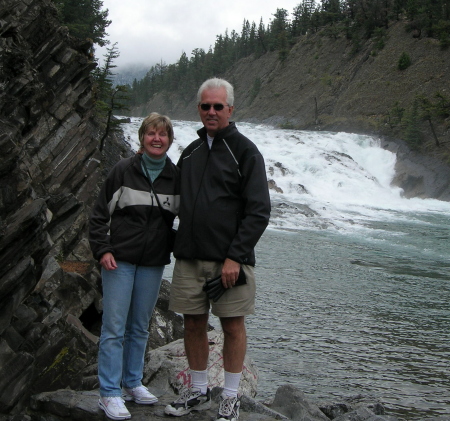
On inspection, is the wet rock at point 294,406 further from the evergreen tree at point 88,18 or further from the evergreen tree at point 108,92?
the evergreen tree at point 88,18

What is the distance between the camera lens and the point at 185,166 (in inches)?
193

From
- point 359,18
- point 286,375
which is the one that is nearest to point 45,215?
point 286,375

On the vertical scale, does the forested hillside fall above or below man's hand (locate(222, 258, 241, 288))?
above

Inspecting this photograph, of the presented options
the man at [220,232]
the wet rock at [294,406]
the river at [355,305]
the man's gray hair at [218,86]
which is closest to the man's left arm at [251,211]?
the man at [220,232]

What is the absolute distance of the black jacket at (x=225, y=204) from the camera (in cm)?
457

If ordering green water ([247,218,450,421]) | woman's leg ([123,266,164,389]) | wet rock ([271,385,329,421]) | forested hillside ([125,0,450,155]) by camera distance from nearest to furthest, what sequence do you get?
woman's leg ([123,266,164,389])
wet rock ([271,385,329,421])
green water ([247,218,450,421])
forested hillside ([125,0,450,155])

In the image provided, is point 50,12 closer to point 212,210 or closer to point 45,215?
point 45,215

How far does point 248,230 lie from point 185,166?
836 mm

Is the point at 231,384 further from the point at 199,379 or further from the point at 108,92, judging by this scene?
the point at 108,92

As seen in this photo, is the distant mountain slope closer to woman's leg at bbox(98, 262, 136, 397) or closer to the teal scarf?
the teal scarf

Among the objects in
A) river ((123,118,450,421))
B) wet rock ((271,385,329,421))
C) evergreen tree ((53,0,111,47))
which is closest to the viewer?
wet rock ((271,385,329,421))

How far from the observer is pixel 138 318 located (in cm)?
491

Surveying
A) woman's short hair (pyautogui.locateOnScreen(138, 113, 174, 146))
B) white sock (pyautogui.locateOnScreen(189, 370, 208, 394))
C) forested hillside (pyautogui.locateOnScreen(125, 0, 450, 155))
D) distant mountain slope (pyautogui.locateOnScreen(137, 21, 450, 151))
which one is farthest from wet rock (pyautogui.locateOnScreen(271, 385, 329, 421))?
distant mountain slope (pyautogui.locateOnScreen(137, 21, 450, 151))

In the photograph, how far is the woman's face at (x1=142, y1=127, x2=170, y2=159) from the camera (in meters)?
4.91
